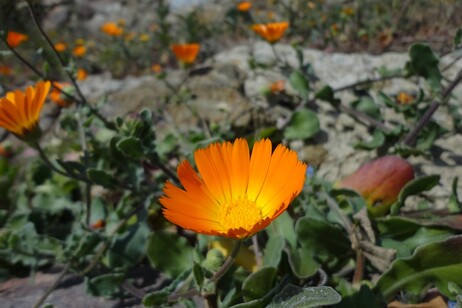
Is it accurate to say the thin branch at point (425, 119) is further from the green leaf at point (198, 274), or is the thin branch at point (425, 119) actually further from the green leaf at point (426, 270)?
the green leaf at point (198, 274)

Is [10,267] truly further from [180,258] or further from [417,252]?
[417,252]

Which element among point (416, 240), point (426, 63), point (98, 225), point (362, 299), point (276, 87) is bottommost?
point (362, 299)

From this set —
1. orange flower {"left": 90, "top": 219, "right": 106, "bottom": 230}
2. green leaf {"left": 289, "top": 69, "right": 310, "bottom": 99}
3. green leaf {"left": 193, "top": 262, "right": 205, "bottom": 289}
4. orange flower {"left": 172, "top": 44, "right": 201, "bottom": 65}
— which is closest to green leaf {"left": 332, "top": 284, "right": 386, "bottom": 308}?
green leaf {"left": 193, "top": 262, "right": 205, "bottom": 289}

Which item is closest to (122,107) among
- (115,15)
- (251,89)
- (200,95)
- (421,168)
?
(200,95)

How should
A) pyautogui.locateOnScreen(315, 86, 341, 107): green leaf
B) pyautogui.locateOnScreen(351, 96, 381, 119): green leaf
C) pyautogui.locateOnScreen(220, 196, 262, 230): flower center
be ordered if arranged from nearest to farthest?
pyautogui.locateOnScreen(220, 196, 262, 230): flower center, pyautogui.locateOnScreen(315, 86, 341, 107): green leaf, pyautogui.locateOnScreen(351, 96, 381, 119): green leaf

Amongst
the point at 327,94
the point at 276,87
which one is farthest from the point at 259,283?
the point at 276,87

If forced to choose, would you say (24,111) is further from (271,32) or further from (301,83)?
(271,32)

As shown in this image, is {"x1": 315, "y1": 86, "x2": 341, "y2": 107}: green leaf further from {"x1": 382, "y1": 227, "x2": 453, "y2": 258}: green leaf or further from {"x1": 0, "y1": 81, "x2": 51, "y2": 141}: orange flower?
{"x1": 0, "y1": 81, "x2": 51, "y2": 141}: orange flower
